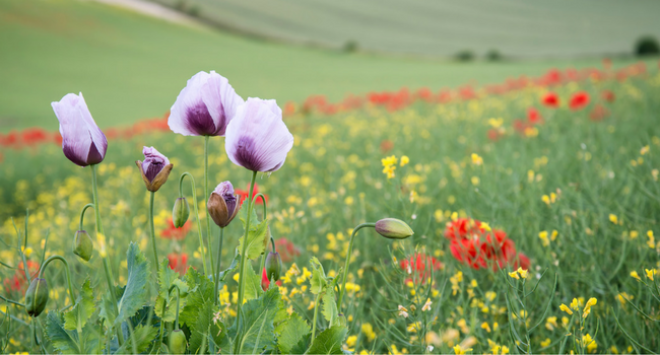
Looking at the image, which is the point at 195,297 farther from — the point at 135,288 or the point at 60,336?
Result: the point at 60,336

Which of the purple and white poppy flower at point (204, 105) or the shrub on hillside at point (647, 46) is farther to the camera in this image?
the shrub on hillside at point (647, 46)

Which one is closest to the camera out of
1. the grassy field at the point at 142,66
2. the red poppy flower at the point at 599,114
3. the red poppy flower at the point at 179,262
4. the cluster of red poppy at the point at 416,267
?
the cluster of red poppy at the point at 416,267

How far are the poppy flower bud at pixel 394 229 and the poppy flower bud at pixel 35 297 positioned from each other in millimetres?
597

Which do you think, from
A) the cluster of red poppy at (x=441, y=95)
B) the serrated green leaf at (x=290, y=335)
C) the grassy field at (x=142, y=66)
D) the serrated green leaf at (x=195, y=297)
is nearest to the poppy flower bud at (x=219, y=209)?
the serrated green leaf at (x=195, y=297)

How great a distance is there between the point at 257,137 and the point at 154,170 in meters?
0.24

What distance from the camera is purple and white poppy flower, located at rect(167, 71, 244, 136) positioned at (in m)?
0.81

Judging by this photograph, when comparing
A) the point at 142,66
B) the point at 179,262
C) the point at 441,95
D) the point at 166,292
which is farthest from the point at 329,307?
the point at 142,66

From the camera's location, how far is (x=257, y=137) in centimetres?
74

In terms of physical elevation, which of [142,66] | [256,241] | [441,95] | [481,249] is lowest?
[481,249]

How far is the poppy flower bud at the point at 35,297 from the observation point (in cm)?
71

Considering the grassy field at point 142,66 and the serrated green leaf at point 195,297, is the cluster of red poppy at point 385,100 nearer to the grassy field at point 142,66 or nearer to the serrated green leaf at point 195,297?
the serrated green leaf at point 195,297

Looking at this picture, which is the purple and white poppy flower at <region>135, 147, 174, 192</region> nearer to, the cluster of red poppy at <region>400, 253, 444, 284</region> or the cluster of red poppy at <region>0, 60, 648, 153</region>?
the cluster of red poppy at <region>400, 253, 444, 284</region>

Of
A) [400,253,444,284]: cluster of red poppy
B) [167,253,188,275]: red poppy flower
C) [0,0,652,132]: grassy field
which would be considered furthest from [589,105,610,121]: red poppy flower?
[0,0,652,132]: grassy field

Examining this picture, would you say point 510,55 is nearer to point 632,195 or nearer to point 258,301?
point 632,195
